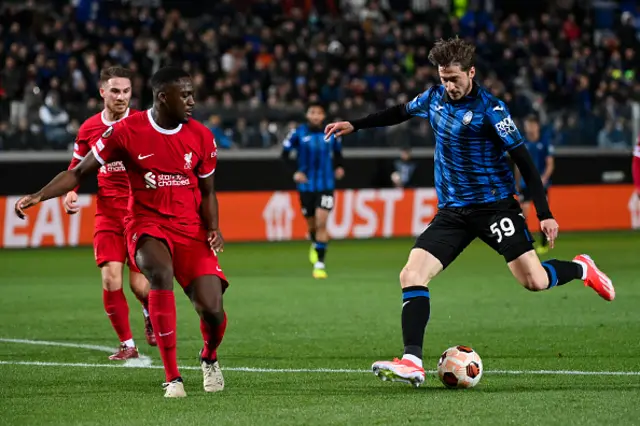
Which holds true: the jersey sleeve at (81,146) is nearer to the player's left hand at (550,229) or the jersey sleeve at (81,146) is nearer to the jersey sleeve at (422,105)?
the jersey sleeve at (422,105)

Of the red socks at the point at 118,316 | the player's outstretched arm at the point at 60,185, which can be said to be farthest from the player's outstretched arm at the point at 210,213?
the red socks at the point at 118,316

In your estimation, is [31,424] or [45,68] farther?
[45,68]

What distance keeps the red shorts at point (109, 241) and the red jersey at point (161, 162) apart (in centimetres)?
184

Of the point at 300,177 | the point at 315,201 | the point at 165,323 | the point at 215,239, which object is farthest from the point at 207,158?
the point at 315,201

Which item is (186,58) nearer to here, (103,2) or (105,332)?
(103,2)

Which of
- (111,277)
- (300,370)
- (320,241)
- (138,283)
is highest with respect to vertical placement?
(111,277)

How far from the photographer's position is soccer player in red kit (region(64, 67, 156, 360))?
929cm

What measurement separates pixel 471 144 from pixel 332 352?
2357 mm

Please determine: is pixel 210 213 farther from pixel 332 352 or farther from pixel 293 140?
pixel 293 140

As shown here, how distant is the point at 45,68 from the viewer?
2327cm

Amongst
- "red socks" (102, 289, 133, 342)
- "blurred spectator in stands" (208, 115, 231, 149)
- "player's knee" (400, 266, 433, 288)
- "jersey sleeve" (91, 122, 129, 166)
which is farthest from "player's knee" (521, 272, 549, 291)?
"blurred spectator in stands" (208, 115, 231, 149)

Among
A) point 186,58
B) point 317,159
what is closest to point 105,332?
point 317,159

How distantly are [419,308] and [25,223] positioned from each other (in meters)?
15.0

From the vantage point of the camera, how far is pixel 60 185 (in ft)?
23.5
